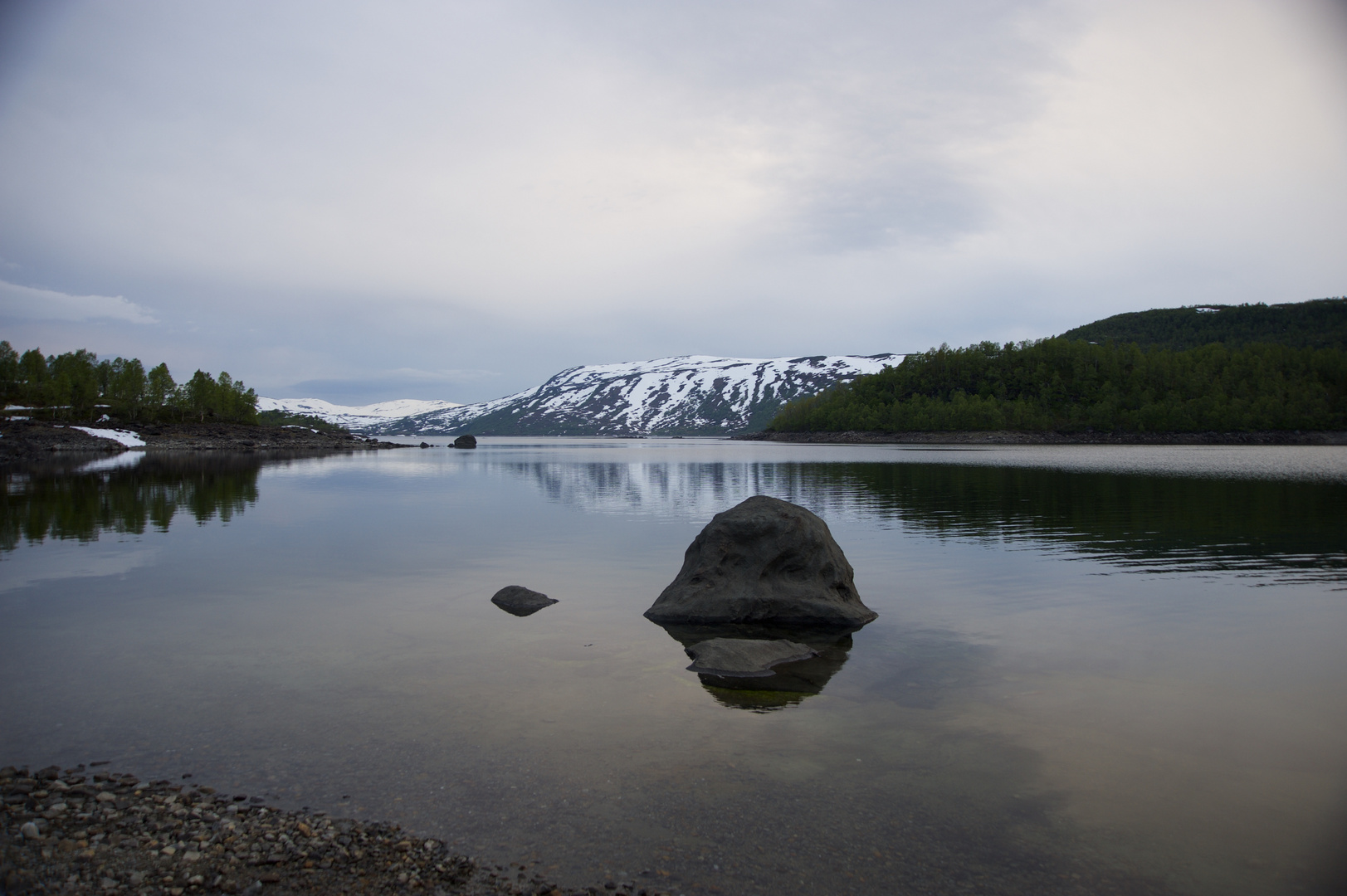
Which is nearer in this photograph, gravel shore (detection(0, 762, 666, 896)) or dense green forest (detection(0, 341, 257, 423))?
gravel shore (detection(0, 762, 666, 896))

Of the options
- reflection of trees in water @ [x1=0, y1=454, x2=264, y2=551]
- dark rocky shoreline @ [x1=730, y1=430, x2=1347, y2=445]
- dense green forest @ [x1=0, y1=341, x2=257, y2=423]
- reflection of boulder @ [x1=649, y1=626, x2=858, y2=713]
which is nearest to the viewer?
reflection of boulder @ [x1=649, y1=626, x2=858, y2=713]

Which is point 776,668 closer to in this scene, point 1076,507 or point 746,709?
point 746,709

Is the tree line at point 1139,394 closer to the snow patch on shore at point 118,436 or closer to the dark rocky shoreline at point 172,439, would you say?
the dark rocky shoreline at point 172,439

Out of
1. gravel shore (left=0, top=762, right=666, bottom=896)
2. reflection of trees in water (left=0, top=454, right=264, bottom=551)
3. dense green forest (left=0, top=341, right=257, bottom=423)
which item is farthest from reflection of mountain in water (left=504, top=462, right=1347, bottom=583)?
dense green forest (left=0, top=341, right=257, bottom=423)

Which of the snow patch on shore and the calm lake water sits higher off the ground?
the snow patch on shore

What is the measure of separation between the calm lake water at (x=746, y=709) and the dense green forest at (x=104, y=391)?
123108mm

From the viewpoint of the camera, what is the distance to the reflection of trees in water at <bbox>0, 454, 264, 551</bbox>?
26.8 metres

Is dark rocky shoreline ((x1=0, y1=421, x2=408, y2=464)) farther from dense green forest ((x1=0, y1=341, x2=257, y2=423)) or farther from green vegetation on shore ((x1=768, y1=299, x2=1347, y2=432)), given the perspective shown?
green vegetation on shore ((x1=768, y1=299, x2=1347, y2=432))

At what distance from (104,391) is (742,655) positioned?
167 m

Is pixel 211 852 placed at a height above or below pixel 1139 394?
below

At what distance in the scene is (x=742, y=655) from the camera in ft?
38.8

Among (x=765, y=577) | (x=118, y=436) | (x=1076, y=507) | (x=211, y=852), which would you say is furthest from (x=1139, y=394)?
(x=118, y=436)

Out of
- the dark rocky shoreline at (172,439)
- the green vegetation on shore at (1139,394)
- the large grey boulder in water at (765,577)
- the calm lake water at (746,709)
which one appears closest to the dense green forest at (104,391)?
the dark rocky shoreline at (172,439)

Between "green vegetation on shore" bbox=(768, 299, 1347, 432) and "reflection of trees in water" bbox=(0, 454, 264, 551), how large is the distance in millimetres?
161870
